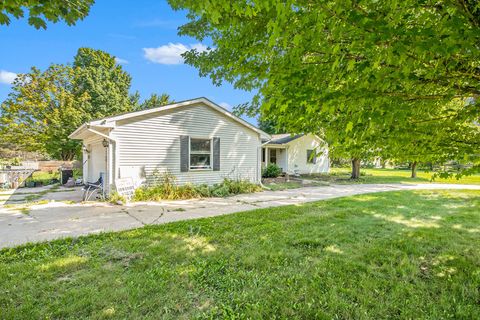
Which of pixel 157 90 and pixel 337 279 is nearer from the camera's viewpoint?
pixel 337 279

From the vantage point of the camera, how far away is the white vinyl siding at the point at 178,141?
866cm

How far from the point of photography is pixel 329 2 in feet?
6.18

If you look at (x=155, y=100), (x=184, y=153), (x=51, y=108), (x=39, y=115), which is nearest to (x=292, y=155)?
(x=184, y=153)

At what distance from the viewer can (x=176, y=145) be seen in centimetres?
959

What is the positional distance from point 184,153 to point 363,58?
26.9 ft

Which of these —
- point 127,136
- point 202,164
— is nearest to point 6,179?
point 127,136

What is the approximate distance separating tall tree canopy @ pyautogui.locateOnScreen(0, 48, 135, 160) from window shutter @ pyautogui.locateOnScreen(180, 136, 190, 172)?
15747 mm

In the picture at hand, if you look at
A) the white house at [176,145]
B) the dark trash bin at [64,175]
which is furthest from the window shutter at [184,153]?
the dark trash bin at [64,175]

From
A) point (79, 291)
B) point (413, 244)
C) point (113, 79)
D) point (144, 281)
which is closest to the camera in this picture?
point (79, 291)

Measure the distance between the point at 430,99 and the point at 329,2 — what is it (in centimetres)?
142

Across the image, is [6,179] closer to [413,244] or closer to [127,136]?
[127,136]

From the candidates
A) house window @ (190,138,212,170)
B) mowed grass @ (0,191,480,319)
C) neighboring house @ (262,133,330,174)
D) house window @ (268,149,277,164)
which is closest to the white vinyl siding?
house window @ (190,138,212,170)

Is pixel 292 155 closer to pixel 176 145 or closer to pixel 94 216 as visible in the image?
pixel 176 145

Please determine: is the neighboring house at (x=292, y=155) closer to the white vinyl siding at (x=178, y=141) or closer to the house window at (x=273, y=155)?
the house window at (x=273, y=155)
